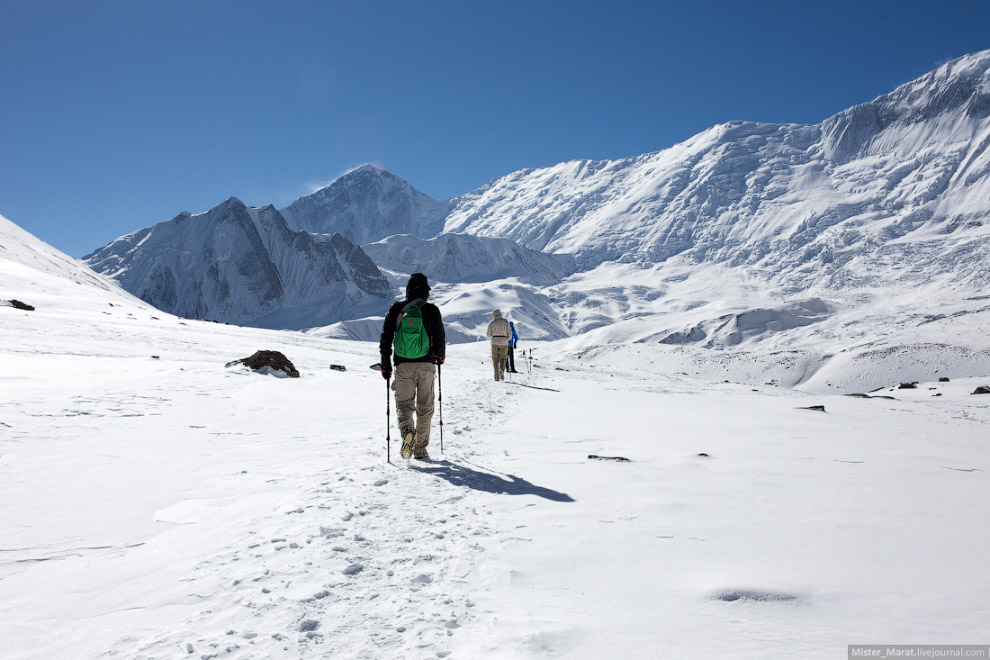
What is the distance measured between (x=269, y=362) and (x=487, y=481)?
12.2m

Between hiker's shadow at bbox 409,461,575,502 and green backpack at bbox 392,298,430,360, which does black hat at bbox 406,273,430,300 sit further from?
hiker's shadow at bbox 409,461,575,502

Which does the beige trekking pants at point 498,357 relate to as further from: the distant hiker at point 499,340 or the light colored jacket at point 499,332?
the light colored jacket at point 499,332

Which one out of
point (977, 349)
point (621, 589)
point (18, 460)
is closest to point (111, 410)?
point (18, 460)

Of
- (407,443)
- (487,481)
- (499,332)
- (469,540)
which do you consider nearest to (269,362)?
(499,332)

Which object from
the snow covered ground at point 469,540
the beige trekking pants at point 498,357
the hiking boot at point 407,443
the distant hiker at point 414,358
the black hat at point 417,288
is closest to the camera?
the snow covered ground at point 469,540

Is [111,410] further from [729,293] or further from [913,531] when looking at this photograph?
[729,293]

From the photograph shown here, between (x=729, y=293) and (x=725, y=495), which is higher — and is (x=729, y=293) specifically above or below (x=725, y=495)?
above

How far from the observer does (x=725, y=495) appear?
5.14m

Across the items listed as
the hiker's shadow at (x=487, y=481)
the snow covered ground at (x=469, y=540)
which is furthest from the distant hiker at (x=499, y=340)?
the hiker's shadow at (x=487, y=481)

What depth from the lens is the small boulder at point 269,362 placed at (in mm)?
15625

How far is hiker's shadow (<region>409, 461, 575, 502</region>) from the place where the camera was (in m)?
5.28

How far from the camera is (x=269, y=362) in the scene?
15.9 meters

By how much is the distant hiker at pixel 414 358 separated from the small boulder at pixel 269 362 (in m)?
9.95

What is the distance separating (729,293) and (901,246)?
46.5 m
